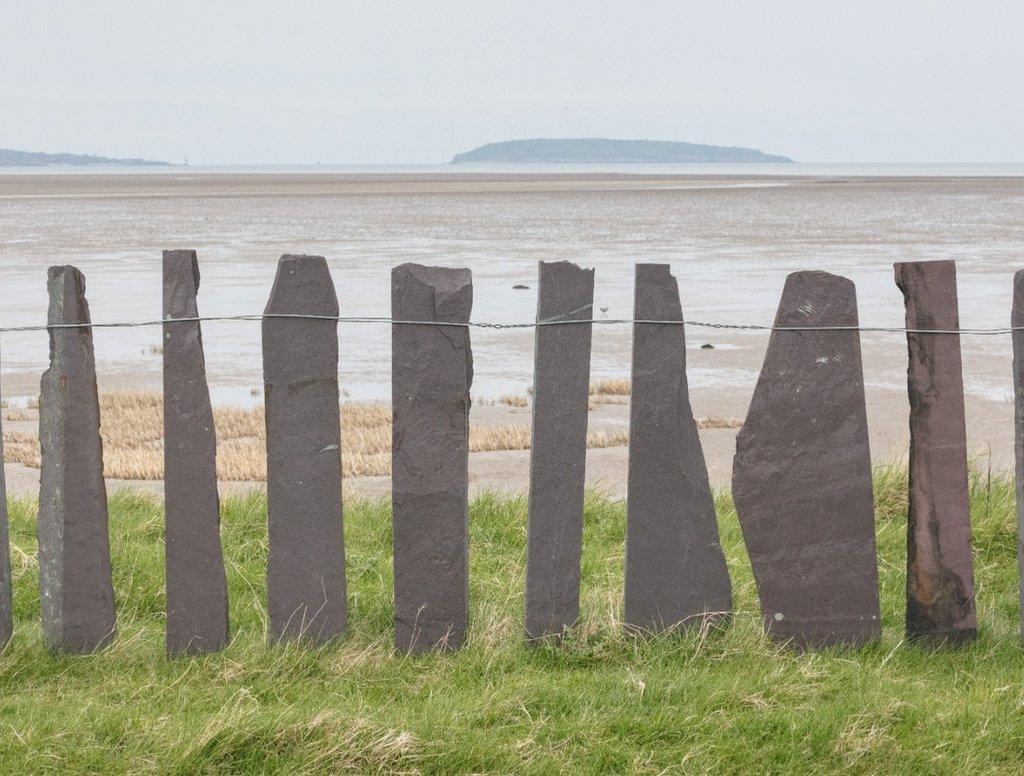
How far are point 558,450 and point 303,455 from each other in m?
0.88

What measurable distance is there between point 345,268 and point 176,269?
2294 centimetres

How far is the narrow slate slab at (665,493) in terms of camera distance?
14.1 feet

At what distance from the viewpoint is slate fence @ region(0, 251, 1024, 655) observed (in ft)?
14.0

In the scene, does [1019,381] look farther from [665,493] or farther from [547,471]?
[547,471]

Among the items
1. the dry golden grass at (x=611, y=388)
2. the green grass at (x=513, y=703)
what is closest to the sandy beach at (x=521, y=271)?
the dry golden grass at (x=611, y=388)

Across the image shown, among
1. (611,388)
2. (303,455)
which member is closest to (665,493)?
(303,455)

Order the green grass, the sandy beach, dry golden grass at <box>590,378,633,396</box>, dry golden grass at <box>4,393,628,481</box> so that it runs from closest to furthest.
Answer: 1. the green grass
2. dry golden grass at <box>4,393,628,481</box>
3. the sandy beach
4. dry golden grass at <box>590,378,633,396</box>

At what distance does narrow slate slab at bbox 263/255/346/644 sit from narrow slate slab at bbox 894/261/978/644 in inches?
78.4

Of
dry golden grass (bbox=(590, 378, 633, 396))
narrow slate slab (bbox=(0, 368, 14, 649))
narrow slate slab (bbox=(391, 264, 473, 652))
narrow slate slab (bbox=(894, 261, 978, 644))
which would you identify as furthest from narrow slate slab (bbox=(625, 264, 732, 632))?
dry golden grass (bbox=(590, 378, 633, 396))

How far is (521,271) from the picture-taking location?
2620 cm

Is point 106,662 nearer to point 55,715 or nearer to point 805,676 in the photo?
point 55,715

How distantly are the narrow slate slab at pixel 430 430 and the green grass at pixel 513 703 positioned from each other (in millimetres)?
320

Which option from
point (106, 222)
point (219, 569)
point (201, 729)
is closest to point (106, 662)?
point (219, 569)

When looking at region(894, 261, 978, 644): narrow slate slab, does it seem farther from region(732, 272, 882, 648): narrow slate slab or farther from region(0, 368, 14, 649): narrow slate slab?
region(0, 368, 14, 649): narrow slate slab
